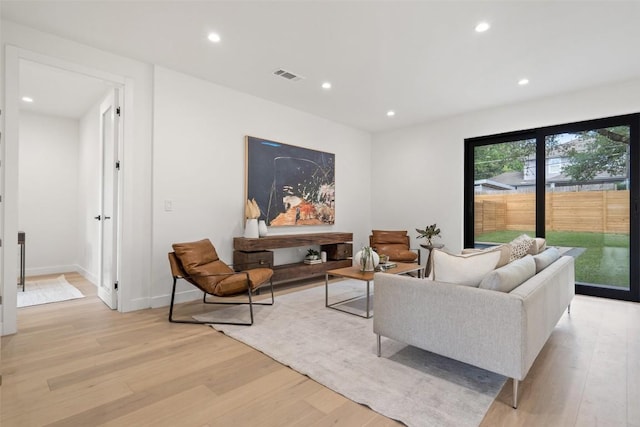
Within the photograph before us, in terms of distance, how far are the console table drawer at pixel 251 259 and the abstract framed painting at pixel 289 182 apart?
26.7 inches

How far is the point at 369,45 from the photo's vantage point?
322 cm

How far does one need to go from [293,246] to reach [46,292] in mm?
3339

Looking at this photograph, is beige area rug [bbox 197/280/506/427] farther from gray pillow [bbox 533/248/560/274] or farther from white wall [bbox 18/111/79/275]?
white wall [bbox 18/111/79/275]

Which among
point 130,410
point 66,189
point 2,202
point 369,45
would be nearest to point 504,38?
point 369,45

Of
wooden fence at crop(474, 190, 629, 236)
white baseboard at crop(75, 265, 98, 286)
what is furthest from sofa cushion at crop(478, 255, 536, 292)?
white baseboard at crop(75, 265, 98, 286)

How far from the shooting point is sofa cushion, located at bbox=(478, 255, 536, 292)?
6.32 ft

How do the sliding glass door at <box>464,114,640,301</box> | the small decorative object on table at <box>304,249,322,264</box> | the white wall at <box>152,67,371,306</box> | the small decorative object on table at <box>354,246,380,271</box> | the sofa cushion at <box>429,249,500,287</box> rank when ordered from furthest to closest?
the small decorative object on table at <box>304,249,322,264</box> → the sliding glass door at <box>464,114,640,301</box> → the white wall at <box>152,67,371,306</box> → the small decorative object on table at <box>354,246,380,271</box> → the sofa cushion at <box>429,249,500,287</box>

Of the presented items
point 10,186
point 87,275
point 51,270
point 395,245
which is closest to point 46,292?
point 87,275

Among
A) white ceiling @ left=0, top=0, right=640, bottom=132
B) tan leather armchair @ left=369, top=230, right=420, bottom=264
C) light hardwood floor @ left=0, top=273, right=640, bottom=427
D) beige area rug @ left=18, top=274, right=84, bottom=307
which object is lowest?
light hardwood floor @ left=0, top=273, right=640, bottom=427

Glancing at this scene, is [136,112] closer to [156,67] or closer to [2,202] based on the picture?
[156,67]

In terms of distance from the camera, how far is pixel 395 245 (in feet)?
18.5

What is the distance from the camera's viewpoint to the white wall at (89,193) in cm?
490

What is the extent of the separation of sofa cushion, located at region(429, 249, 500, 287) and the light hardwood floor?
705 millimetres

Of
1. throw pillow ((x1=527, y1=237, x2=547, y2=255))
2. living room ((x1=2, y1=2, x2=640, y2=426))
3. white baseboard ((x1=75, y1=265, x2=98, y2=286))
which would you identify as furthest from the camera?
white baseboard ((x1=75, y1=265, x2=98, y2=286))
